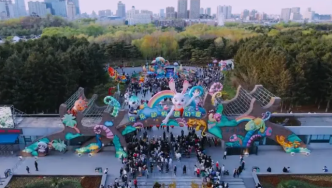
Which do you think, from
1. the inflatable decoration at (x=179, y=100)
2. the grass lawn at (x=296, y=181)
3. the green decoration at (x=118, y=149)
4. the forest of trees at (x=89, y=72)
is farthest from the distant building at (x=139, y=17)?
the grass lawn at (x=296, y=181)

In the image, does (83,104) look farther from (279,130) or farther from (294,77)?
(294,77)

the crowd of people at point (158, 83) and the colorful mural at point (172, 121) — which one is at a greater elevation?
the colorful mural at point (172, 121)

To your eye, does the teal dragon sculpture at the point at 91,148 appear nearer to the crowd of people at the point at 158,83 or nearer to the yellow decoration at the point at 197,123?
the yellow decoration at the point at 197,123

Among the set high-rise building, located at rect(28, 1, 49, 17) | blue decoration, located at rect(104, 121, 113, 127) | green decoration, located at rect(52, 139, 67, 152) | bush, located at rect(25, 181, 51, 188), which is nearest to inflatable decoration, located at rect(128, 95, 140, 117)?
blue decoration, located at rect(104, 121, 113, 127)

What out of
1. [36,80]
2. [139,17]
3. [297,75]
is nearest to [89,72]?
[36,80]

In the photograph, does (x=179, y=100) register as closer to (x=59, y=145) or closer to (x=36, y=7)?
(x=59, y=145)

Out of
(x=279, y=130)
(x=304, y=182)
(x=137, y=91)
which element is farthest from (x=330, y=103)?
(x=137, y=91)
